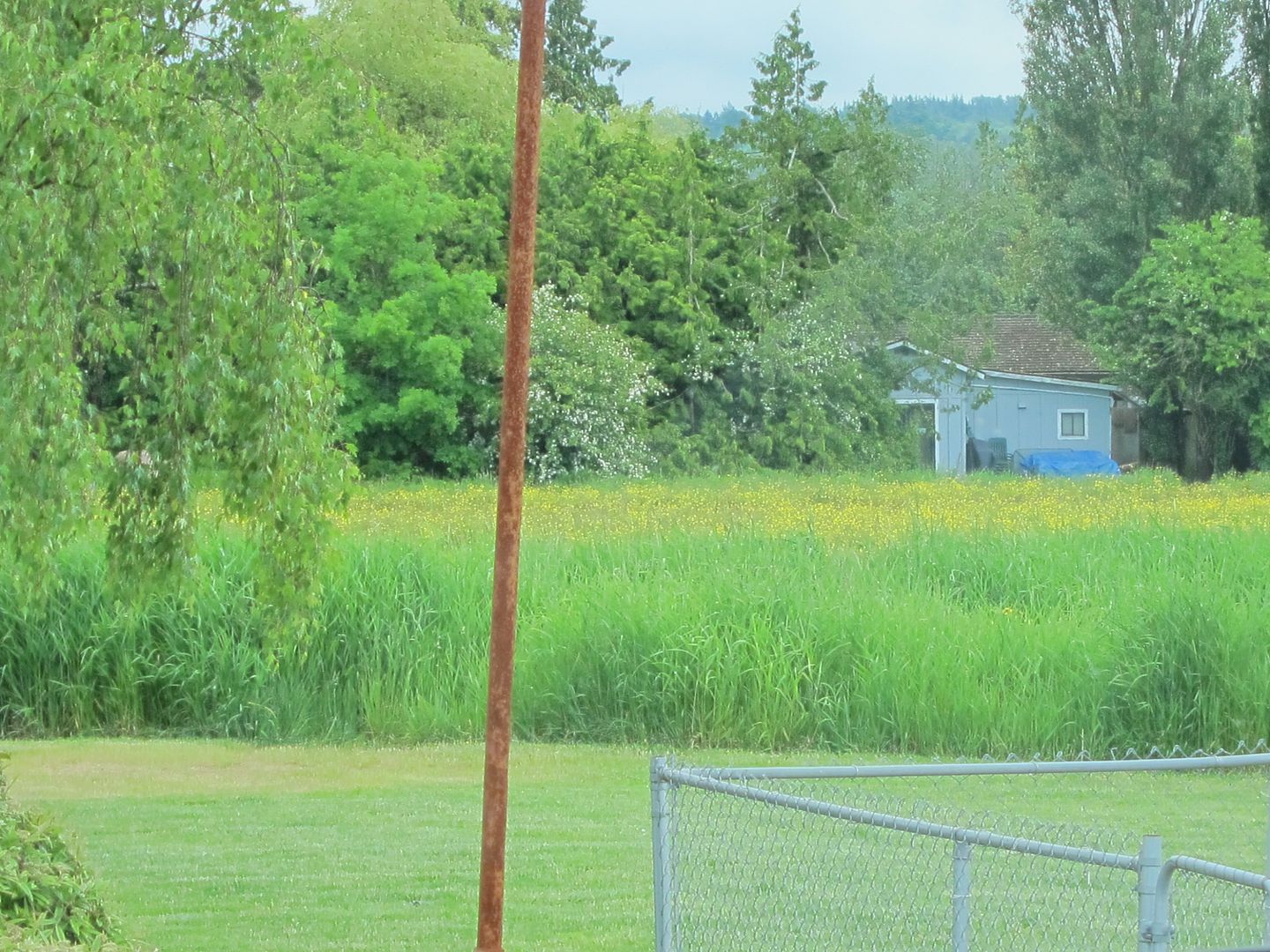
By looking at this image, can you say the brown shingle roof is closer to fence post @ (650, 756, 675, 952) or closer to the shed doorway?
the shed doorway

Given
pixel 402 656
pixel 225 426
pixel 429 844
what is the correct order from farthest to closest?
pixel 402 656
pixel 429 844
pixel 225 426

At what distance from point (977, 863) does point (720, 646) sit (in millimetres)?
4991

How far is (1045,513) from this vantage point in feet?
68.6

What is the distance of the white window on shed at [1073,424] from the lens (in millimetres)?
50312

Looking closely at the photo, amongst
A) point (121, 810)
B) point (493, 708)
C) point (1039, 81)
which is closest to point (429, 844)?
point (121, 810)

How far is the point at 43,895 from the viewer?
17.2 feet

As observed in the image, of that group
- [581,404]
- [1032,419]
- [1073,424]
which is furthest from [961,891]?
[1073,424]

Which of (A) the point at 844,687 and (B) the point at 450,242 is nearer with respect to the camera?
(A) the point at 844,687

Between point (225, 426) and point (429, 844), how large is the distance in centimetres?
333

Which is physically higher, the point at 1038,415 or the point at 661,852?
the point at 1038,415

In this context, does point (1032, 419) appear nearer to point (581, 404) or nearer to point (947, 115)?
point (581, 404)

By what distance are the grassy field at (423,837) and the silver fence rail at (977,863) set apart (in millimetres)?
54

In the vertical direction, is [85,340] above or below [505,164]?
below

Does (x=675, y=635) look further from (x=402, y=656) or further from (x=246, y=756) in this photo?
(x=246, y=756)
